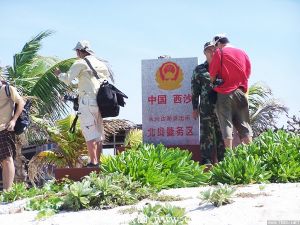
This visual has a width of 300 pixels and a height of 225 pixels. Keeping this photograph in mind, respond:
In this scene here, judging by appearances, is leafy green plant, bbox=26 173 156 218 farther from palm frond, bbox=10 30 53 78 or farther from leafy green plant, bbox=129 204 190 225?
palm frond, bbox=10 30 53 78

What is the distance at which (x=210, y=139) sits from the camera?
355 inches

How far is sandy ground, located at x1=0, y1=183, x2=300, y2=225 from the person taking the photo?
16.6ft

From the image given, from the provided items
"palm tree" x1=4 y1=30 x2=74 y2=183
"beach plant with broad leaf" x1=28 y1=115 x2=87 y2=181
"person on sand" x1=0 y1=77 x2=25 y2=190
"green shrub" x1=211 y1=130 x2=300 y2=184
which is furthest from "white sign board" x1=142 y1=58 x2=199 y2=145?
"palm tree" x1=4 y1=30 x2=74 y2=183

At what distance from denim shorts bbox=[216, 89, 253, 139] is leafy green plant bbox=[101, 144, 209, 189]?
0.96m

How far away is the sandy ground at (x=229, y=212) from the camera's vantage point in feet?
16.6

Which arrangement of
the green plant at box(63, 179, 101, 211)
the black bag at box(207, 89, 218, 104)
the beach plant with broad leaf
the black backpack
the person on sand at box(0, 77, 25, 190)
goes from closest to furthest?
1. the green plant at box(63, 179, 101, 211)
2. the person on sand at box(0, 77, 25, 190)
3. the black backpack
4. the black bag at box(207, 89, 218, 104)
5. the beach plant with broad leaf

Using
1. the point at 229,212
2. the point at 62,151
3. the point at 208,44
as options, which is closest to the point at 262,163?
the point at 229,212

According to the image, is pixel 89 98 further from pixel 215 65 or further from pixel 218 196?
pixel 218 196

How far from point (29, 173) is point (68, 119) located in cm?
160

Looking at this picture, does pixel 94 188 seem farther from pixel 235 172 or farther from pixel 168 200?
pixel 235 172

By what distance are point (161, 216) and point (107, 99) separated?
10.9 feet

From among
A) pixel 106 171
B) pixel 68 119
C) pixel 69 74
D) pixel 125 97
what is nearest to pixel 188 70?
pixel 125 97

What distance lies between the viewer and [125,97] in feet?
28.2

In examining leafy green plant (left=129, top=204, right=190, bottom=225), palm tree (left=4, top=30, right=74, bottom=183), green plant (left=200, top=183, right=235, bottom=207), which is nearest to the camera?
leafy green plant (left=129, top=204, right=190, bottom=225)
